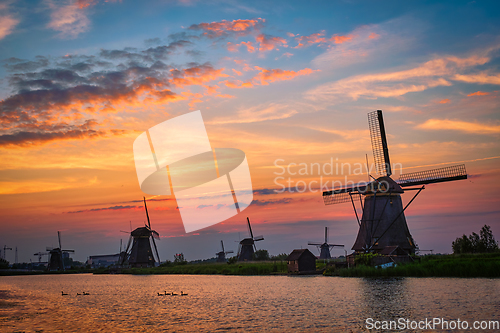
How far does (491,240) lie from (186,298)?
59.0m

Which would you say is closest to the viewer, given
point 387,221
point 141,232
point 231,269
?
point 387,221

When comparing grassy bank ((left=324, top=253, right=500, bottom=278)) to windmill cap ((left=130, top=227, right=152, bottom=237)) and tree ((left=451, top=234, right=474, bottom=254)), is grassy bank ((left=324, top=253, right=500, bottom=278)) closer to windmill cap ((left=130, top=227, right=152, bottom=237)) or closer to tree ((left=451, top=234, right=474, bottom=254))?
tree ((left=451, top=234, right=474, bottom=254))

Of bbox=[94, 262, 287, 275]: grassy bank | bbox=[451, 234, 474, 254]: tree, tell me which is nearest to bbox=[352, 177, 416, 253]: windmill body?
bbox=[94, 262, 287, 275]: grassy bank

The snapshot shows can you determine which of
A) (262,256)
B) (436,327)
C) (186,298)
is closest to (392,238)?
(186,298)

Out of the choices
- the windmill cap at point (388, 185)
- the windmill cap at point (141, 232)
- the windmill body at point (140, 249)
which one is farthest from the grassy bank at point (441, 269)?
the windmill body at point (140, 249)

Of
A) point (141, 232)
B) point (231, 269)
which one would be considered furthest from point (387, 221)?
point (141, 232)

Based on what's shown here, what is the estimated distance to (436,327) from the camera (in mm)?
18578

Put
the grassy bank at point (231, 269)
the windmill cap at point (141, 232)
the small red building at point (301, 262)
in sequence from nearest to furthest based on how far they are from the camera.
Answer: the small red building at point (301, 262) < the grassy bank at point (231, 269) < the windmill cap at point (141, 232)

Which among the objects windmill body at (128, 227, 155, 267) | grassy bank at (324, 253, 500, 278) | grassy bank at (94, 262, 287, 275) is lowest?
grassy bank at (94, 262, 287, 275)

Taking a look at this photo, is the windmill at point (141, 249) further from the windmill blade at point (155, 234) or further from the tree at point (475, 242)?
the tree at point (475, 242)

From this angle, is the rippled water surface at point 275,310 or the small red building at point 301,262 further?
the small red building at point 301,262

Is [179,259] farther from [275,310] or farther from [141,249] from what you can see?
[275,310]

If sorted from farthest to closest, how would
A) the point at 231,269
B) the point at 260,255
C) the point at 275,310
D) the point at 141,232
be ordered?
1. the point at 260,255
2. the point at 141,232
3. the point at 231,269
4. the point at 275,310

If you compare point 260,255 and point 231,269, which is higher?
point 260,255
